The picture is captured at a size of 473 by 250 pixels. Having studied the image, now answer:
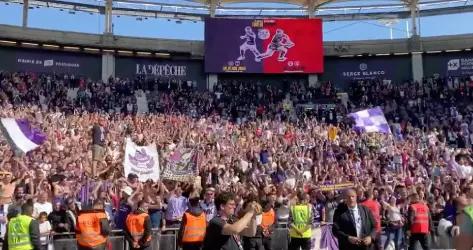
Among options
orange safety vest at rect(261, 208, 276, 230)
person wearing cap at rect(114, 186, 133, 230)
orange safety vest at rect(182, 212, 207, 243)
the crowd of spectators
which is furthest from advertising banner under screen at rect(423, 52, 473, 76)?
orange safety vest at rect(182, 212, 207, 243)

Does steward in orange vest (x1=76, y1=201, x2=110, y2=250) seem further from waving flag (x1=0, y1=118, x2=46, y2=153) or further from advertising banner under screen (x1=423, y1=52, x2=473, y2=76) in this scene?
advertising banner under screen (x1=423, y1=52, x2=473, y2=76)

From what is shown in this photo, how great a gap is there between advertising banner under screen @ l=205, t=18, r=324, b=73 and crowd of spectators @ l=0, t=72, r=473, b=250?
128 centimetres

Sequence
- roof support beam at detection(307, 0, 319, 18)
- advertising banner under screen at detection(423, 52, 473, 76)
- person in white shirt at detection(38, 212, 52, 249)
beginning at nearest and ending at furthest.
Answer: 1. person in white shirt at detection(38, 212, 52, 249)
2. advertising banner under screen at detection(423, 52, 473, 76)
3. roof support beam at detection(307, 0, 319, 18)

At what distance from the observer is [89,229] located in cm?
986

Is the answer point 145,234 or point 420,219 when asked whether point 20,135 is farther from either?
point 420,219

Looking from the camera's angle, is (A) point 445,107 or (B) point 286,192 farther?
(A) point 445,107

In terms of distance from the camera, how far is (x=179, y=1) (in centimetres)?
4188

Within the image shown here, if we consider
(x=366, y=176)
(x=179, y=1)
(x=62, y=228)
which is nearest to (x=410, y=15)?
(x=179, y=1)

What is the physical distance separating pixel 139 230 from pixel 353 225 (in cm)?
393

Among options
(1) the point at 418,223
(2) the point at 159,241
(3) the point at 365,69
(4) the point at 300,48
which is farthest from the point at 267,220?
(3) the point at 365,69

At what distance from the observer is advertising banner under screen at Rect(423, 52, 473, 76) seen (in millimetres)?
39938

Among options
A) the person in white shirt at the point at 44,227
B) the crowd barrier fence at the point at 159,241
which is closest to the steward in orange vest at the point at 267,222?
the crowd barrier fence at the point at 159,241

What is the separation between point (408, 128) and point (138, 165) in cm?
2023

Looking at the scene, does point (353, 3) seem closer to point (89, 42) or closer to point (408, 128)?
point (408, 128)
